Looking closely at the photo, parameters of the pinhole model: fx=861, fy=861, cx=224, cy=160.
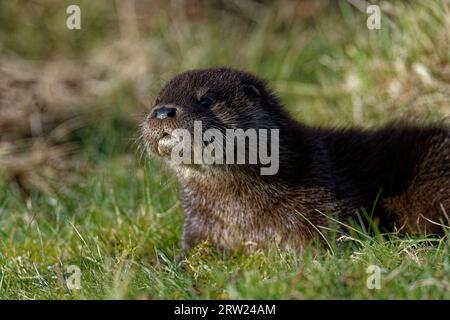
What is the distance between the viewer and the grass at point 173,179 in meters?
4.93

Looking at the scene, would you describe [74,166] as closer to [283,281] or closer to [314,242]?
[314,242]

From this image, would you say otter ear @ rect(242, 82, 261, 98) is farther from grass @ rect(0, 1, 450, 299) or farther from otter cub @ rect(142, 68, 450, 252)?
grass @ rect(0, 1, 450, 299)

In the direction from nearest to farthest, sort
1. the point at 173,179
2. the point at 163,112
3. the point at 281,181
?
the point at 163,112 < the point at 281,181 < the point at 173,179

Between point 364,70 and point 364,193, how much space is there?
2884 mm

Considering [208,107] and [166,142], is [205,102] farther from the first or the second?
[166,142]

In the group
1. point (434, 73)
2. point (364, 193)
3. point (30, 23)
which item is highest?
point (30, 23)

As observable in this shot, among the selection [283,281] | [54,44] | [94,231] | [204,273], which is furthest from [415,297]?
[54,44]

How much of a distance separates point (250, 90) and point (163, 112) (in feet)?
2.77

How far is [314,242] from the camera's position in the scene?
20.4 ft

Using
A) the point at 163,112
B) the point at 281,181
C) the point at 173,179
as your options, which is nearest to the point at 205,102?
the point at 163,112

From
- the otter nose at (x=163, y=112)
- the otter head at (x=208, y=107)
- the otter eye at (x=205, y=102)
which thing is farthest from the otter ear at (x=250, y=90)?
the otter nose at (x=163, y=112)

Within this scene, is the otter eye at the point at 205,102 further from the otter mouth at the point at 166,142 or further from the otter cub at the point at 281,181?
the otter mouth at the point at 166,142

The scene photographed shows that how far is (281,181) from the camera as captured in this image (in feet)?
20.9
